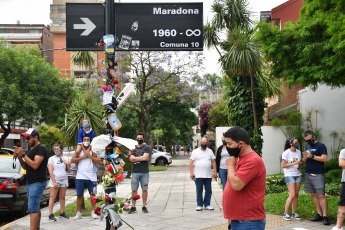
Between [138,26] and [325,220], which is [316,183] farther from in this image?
[138,26]

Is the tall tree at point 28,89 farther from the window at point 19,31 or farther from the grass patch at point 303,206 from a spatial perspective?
the window at point 19,31

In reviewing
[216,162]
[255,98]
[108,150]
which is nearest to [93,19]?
[108,150]

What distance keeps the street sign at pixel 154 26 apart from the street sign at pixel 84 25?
0.95ft

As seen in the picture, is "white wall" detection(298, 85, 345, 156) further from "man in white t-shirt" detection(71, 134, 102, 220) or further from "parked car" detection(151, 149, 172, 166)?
"parked car" detection(151, 149, 172, 166)

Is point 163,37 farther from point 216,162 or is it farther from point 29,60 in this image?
point 29,60

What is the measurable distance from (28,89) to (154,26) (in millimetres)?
19975

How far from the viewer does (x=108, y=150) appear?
5633mm

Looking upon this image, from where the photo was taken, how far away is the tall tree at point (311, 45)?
954 cm

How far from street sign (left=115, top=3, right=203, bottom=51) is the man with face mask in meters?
2.49

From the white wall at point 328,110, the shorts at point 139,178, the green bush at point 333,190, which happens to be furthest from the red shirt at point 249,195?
the white wall at point 328,110

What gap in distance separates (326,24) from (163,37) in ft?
19.4

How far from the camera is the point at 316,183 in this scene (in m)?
7.60

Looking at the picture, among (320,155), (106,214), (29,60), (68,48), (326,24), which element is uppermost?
(29,60)

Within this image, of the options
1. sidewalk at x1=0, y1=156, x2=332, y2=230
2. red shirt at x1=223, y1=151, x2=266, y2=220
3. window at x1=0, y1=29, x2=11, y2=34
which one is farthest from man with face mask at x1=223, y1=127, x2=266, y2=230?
window at x1=0, y1=29, x2=11, y2=34
